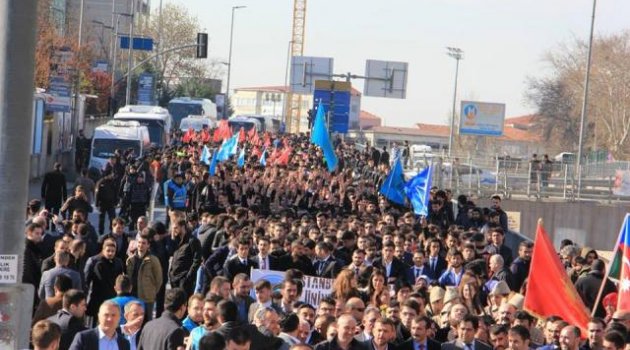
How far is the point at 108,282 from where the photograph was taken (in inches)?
578

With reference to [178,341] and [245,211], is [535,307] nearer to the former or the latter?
[178,341]

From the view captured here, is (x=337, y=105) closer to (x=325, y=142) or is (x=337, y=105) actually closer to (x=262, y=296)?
(x=325, y=142)

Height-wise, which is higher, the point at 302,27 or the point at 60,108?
the point at 302,27

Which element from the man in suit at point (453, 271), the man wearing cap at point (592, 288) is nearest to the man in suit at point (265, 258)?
the man in suit at point (453, 271)

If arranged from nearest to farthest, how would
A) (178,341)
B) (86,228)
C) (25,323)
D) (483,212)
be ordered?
(25,323) < (178,341) < (86,228) < (483,212)

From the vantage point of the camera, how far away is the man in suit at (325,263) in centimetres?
1623

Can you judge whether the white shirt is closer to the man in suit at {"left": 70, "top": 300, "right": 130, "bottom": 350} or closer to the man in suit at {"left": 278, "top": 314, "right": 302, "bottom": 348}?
the man in suit at {"left": 278, "top": 314, "right": 302, "bottom": 348}

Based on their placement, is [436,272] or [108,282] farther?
[436,272]

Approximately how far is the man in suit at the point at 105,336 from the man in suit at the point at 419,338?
2.25 meters

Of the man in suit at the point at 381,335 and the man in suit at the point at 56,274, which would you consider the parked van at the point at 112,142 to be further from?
the man in suit at the point at 381,335

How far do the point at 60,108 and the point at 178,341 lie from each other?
1314 inches

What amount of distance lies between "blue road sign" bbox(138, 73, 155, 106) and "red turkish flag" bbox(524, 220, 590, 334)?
236ft

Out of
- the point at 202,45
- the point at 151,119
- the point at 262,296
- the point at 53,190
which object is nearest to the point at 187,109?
the point at 151,119

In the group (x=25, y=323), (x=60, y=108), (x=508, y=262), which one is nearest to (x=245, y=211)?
(x=508, y=262)
